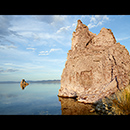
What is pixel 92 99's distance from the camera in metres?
16.2

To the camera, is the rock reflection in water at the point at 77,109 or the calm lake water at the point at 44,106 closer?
the rock reflection in water at the point at 77,109

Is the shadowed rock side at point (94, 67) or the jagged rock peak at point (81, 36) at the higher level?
the jagged rock peak at point (81, 36)

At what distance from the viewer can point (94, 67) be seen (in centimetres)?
2038

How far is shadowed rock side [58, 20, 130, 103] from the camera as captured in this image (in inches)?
667

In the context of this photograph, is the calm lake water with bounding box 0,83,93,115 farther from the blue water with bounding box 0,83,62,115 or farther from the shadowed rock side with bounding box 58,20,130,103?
the shadowed rock side with bounding box 58,20,130,103

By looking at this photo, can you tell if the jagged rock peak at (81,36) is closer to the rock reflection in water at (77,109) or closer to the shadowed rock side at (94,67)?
the shadowed rock side at (94,67)

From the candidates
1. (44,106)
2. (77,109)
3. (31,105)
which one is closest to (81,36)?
(77,109)

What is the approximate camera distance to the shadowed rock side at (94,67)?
55.6 feet

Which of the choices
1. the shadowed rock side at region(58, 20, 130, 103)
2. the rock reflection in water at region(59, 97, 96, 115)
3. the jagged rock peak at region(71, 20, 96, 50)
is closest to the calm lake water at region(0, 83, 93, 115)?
the rock reflection in water at region(59, 97, 96, 115)

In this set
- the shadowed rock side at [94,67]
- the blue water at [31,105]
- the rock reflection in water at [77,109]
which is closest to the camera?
the rock reflection in water at [77,109]

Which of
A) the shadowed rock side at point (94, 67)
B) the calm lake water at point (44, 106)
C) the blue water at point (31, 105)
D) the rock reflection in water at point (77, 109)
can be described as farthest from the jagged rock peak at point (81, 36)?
the blue water at point (31, 105)

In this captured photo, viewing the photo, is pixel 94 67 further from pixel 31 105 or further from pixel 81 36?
pixel 31 105
